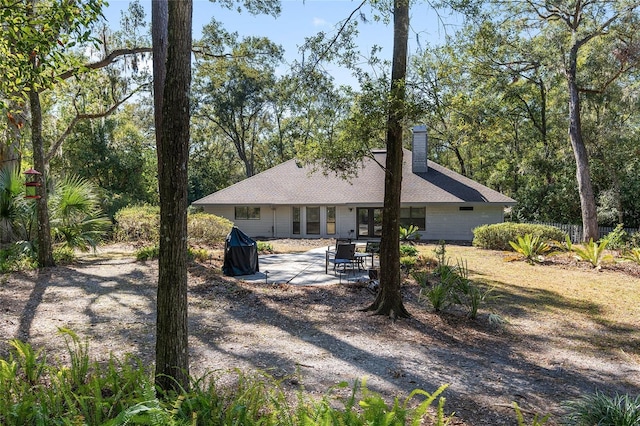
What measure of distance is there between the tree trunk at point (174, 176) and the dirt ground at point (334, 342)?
1.28 meters

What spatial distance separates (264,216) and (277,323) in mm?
Answer: 17640

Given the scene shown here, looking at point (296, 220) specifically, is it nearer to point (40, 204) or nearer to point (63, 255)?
point (63, 255)

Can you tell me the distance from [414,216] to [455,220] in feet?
7.22

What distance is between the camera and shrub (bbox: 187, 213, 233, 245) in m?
16.0

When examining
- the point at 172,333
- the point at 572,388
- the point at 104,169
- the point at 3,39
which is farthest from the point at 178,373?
the point at 104,169

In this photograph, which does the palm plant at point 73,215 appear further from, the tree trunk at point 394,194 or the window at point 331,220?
the window at point 331,220

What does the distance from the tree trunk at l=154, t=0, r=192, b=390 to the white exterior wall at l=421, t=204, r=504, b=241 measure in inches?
816

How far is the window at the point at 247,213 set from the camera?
24.6 meters

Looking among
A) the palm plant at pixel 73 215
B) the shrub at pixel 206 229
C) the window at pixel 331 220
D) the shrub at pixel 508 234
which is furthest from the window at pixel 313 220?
the palm plant at pixel 73 215

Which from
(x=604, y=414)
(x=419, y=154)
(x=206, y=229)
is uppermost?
(x=419, y=154)

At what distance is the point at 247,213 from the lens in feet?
81.1

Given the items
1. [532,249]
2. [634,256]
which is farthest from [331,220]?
[634,256]

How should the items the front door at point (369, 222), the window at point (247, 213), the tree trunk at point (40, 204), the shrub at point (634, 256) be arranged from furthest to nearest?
the window at point (247, 213)
the front door at point (369, 222)
the shrub at point (634, 256)
the tree trunk at point (40, 204)

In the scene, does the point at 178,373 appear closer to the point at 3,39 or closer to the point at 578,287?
the point at 3,39
